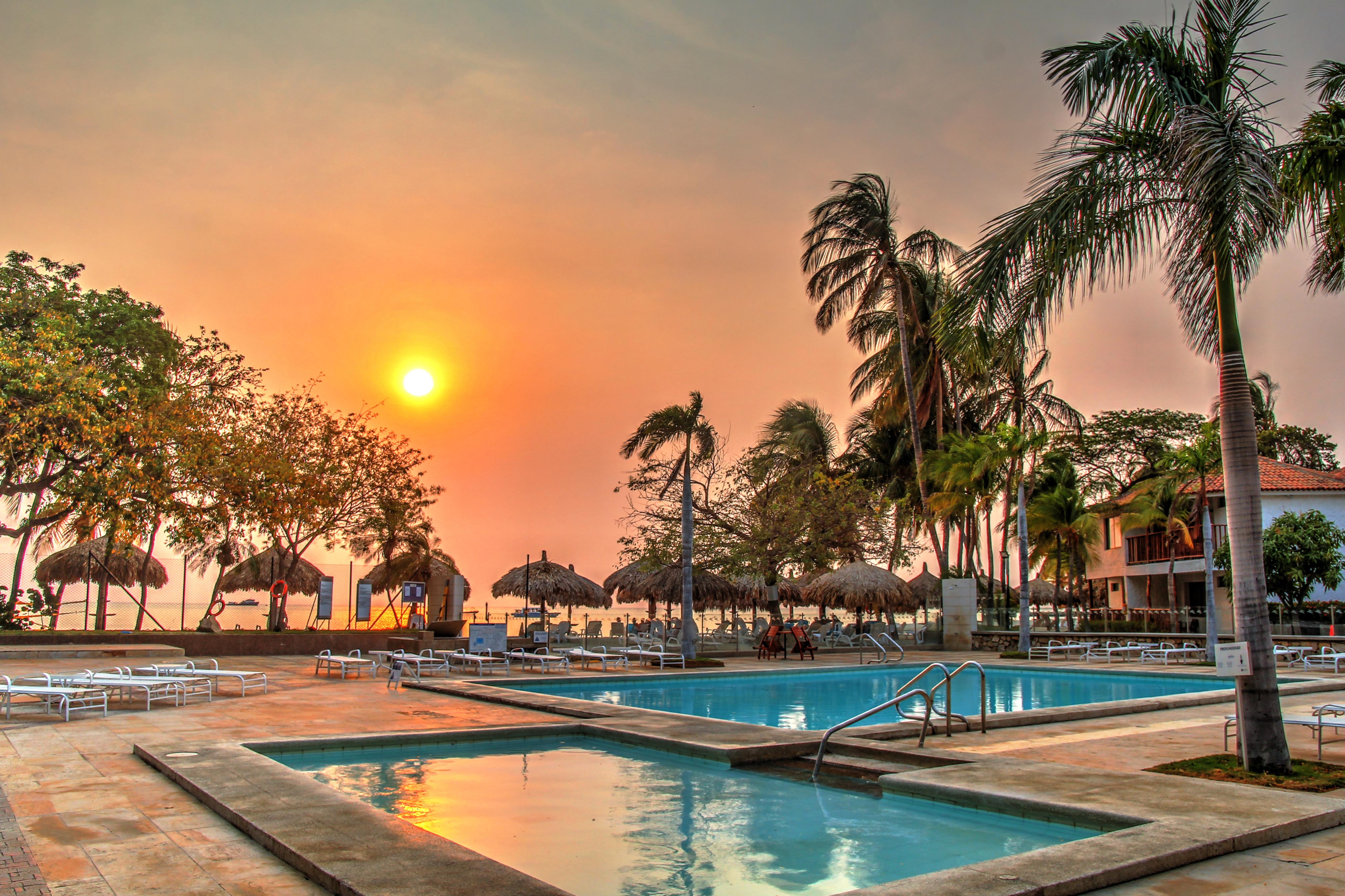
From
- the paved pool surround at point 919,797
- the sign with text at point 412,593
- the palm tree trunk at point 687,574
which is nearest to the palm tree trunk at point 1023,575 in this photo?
the palm tree trunk at point 687,574

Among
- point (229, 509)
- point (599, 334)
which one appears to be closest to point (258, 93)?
point (599, 334)

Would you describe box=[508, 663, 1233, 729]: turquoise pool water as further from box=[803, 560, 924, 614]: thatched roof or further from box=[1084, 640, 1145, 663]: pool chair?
box=[803, 560, 924, 614]: thatched roof

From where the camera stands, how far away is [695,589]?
27281 millimetres

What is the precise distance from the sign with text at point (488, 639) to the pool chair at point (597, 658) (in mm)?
1332

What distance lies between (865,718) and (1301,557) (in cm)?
2307

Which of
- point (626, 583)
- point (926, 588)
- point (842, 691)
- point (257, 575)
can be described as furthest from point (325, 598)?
point (926, 588)

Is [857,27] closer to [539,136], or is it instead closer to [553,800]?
[539,136]

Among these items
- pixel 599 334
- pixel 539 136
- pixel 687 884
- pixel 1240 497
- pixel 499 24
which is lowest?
pixel 687 884

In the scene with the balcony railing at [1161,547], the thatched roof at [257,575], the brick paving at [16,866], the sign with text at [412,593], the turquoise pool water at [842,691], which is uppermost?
the balcony railing at [1161,547]

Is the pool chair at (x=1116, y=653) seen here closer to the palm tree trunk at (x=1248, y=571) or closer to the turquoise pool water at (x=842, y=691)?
the turquoise pool water at (x=842, y=691)

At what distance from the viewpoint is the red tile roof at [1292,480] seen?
3069cm

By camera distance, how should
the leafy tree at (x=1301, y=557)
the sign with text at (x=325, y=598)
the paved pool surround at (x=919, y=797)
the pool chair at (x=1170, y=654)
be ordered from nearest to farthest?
the paved pool surround at (x=919, y=797)
the pool chair at (x=1170, y=654)
the sign with text at (x=325, y=598)
the leafy tree at (x=1301, y=557)

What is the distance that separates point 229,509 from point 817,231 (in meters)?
20.1

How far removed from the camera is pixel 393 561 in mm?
34562
